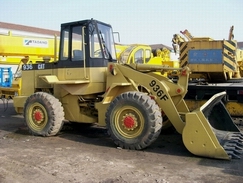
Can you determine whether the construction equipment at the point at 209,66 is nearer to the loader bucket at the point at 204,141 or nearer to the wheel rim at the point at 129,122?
the loader bucket at the point at 204,141

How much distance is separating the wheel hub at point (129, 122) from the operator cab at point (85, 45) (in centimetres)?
151

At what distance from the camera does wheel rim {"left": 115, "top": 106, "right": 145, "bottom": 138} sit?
5.90 meters

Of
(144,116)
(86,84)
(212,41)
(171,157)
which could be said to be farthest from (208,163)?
(212,41)

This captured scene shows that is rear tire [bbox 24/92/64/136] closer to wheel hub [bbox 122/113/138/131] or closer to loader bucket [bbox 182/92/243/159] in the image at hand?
wheel hub [bbox 122/113/138/131]

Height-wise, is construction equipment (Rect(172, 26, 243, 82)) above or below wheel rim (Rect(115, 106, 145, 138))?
above

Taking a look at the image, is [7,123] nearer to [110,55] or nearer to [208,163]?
[110,55]

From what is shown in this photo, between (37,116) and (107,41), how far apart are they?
7.75 ft

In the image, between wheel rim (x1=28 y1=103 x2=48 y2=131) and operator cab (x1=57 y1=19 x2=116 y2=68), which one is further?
wheel rim (x1=28 y1=103 x2=48 y2=131)

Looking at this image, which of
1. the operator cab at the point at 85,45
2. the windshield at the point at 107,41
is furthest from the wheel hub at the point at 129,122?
the windshield at the point at 107,41

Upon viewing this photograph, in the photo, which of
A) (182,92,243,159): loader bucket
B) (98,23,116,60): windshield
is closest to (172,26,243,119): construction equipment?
(182,92,243,159): loader bucket

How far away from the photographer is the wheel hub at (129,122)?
5.93m

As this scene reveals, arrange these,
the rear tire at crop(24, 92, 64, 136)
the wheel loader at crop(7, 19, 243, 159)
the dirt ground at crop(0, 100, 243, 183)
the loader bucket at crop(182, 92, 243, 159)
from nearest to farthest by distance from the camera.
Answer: the dirt ground at crop(0, 100, 243, 183) < the loader bucket at crop(182, 92, 243, 159) < the wheel loader at crop(7, 19, 243, 159) < the rear tire at crop(24, 92, 64, 136)

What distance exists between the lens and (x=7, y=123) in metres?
9.23

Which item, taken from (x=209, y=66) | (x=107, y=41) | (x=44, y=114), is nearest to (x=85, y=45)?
(x=107, y=41)
